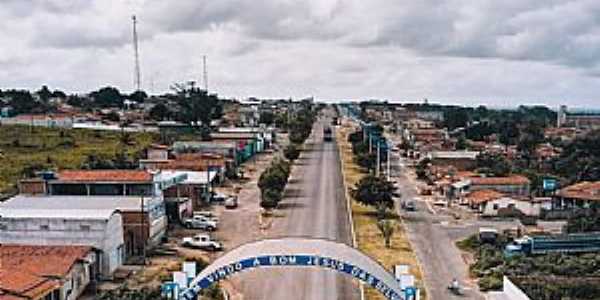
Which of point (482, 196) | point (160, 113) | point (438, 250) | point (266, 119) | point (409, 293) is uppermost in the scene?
point (160, 113)

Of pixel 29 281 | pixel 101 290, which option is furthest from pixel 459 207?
pixel 29 281

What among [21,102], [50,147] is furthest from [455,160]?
[21,102]

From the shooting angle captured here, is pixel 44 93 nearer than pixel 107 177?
No

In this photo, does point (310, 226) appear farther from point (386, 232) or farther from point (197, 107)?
point (197, 107)

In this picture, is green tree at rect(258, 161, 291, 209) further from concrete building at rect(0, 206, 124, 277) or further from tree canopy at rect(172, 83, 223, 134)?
tree canopy at rect(172, 83, 223, 134)

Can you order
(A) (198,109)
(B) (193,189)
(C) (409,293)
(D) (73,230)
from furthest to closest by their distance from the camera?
1. (A) (198,109)
2. (B) (193,189)
3. (D) (73,230)
4. (C) (409,293)

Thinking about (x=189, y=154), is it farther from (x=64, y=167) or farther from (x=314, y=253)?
(x=314, y=253)

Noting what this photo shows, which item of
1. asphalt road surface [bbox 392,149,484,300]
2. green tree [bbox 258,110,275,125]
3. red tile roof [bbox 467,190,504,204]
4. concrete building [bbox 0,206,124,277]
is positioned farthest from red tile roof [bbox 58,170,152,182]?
green tree [bbox 258,110,275,125]
